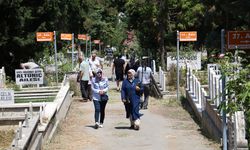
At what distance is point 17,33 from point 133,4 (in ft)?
25.8

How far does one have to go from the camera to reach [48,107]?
47.0 feet

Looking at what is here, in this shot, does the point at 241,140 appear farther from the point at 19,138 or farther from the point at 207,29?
the point at 207,29

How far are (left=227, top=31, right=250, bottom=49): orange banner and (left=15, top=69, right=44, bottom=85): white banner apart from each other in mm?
10545

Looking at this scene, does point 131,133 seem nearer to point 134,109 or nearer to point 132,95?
point 134,109

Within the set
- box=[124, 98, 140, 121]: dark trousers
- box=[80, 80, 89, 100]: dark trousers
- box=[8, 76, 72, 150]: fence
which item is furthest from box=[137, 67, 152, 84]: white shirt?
box=[124, 98, 140, 121]: dark trousers

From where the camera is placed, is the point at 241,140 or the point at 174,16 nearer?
the point at 241,140

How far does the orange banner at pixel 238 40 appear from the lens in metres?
11.2

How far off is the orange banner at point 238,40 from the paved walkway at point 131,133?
2.22 meters

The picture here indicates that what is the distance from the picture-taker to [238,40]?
1130cm

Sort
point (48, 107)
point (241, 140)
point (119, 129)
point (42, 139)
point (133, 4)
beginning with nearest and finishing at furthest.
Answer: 1. point (241, 140)
2. point (42, 139)
3. point (48, 107)
4. point (119, 129)
5. point (133, 4)

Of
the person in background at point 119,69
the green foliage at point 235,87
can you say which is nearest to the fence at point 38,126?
the green foliage at point 235,87

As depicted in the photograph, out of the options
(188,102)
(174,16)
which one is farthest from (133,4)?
(188,102)

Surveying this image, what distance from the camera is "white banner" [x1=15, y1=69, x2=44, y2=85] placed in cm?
2055

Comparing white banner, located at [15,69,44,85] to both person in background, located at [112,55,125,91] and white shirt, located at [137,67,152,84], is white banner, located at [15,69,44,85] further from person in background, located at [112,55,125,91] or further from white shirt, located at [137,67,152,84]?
person in background, located at [112,55,125,91]
